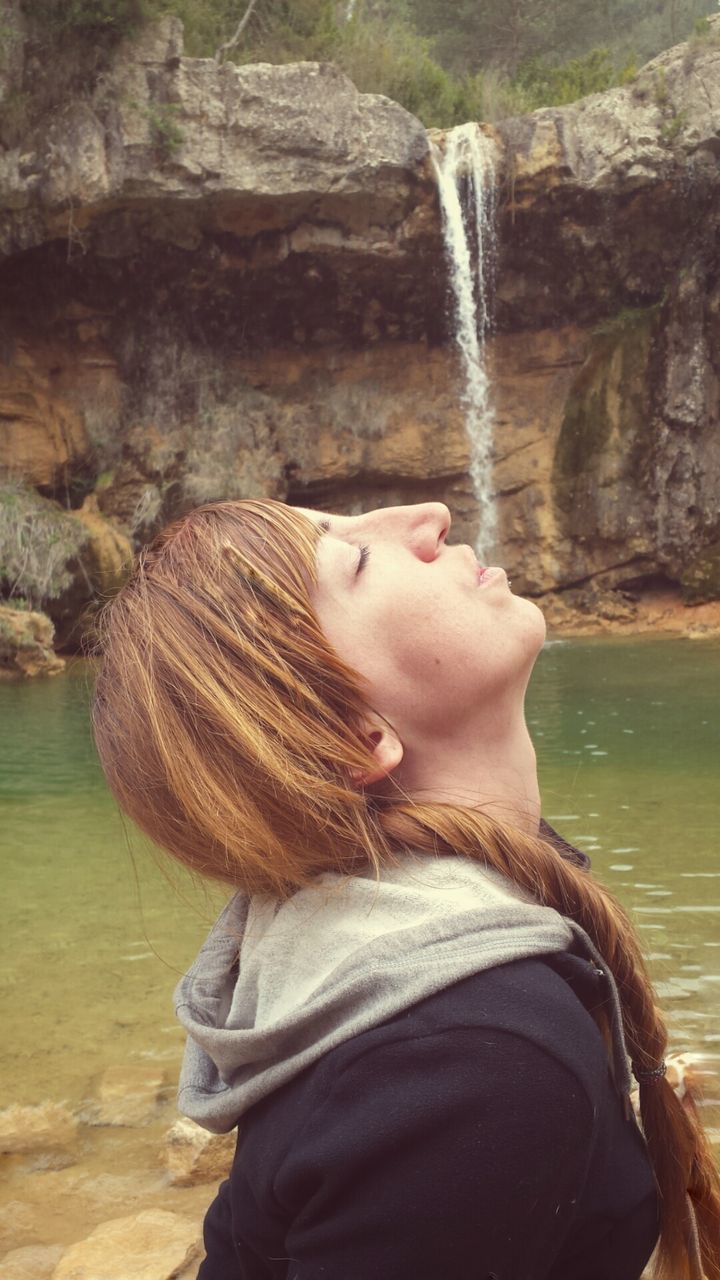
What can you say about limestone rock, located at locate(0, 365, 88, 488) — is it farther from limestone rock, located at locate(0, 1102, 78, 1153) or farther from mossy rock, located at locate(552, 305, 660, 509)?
limestone rock, located at locate(0, 1102, 78, 1153)

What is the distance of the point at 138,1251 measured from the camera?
205 centimetres

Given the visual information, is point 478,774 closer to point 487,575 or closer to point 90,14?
point 487,575

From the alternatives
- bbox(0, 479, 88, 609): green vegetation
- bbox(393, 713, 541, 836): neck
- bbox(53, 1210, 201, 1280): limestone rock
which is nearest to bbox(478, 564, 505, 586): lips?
bbox(393, 713, 541, 836): neck

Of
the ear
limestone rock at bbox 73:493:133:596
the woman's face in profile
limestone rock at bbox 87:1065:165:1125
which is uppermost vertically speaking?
the woman's face in profile

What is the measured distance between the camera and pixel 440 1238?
2.48ft

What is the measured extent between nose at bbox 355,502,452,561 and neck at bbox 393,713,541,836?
21 cm

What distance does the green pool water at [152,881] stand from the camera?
3.29 meters

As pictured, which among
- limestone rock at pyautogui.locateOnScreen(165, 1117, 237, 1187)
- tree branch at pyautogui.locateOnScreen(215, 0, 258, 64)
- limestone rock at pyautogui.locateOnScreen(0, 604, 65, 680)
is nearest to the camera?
limestone rock at pyautogui.locateOnScreen(165, 1117, 237, 1187)

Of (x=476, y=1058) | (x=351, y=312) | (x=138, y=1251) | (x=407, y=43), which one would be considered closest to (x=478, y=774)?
(x=476, y=1058)

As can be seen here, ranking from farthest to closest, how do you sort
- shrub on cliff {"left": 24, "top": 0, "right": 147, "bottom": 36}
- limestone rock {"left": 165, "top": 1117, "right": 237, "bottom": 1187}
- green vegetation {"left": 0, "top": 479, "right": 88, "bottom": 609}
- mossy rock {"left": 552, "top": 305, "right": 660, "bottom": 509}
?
mossy rock {"left": 552, "top": 305, "right": 660, "bottom": 509}, green vegetation {"left": 0, "top": 479, "right": 88, "bottom": 609}, shrub on cliff {"left": 24, "top": 0, "right": 147, "bottom": 36}, limestone rock {"left": 165, "top": 1117, "right": 237, "bottom": 1187}

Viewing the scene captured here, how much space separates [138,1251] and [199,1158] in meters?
0.43

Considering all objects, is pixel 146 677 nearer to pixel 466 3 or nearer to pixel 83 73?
pixel 83 73

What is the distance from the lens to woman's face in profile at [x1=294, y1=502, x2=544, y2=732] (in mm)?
1052

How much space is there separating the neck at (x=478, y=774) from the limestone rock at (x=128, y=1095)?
2200 mm
